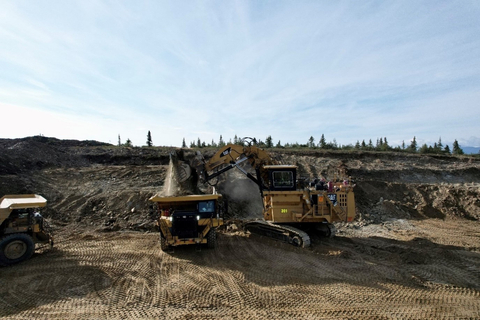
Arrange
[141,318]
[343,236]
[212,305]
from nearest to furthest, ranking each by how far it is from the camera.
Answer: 1. [141,318]
2. [212,305]
3. [343,236]

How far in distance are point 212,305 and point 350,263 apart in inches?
182

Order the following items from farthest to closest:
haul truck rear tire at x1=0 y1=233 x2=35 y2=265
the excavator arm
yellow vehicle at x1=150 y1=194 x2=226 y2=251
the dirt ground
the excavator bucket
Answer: the excavator arm, the excavator bucket, yellow vehicle at x1=150 y1=194 x2=226 y2=251, haul truck rear tire at x1=0 y1=233 x2=35 y2=265, the dirt ground

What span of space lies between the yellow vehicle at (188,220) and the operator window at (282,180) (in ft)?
8.54

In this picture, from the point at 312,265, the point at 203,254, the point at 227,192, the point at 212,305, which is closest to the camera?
the point at 212,305

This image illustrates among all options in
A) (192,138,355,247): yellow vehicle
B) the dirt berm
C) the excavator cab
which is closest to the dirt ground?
the dirt berm

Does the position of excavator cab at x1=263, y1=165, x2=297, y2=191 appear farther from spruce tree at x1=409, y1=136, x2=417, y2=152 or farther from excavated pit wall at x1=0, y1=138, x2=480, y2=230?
spruce tree at x1=409, y1=136, x2=417, y2=152

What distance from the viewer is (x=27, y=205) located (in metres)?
8.52

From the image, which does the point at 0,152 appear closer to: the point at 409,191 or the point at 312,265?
the point at 312,265

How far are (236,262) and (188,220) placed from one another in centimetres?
192

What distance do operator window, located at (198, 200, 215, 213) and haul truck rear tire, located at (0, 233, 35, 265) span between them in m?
4.72

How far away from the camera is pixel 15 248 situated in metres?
8.24

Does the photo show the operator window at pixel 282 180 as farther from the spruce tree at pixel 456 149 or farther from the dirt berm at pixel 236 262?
the spruce tree at pixel 456 149

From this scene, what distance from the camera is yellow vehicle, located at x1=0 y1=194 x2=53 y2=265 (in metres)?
8.14

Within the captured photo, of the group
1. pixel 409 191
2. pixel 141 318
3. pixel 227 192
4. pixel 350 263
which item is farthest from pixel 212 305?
pixel 409 191
